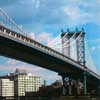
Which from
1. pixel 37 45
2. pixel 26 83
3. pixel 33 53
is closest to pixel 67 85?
pixel 33 53

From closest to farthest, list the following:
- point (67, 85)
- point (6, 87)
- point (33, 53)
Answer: point (33, 53)
point (67, 85)
point (6, 87)

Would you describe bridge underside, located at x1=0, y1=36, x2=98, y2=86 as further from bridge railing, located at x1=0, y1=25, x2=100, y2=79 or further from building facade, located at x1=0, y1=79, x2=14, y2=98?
building facade, located at x1=0, y1=79, x2=14, y2=98

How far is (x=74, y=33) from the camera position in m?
103

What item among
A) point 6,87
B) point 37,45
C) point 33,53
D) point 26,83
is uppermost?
point 37,45

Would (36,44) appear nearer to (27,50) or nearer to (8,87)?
(27,50)

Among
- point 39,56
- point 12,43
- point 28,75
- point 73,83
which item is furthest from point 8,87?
point 12,43

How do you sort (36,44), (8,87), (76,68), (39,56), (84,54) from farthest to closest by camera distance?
(8,87) → (84,54) → (76,68) → (39,56) → (36,44)

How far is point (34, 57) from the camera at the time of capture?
241 ft

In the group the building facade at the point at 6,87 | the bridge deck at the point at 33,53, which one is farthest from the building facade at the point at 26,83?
the bridge deck at the point at 33,53

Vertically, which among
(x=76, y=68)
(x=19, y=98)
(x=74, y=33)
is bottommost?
(x=19, y=98)

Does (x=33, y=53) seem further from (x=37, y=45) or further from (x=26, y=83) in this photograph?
(x=26, y=83)

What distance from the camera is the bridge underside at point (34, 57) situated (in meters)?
61.4

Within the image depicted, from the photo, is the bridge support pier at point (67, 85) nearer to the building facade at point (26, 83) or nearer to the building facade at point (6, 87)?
the building facade at point (26, 83)

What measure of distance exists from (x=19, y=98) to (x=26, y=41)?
151 feet
